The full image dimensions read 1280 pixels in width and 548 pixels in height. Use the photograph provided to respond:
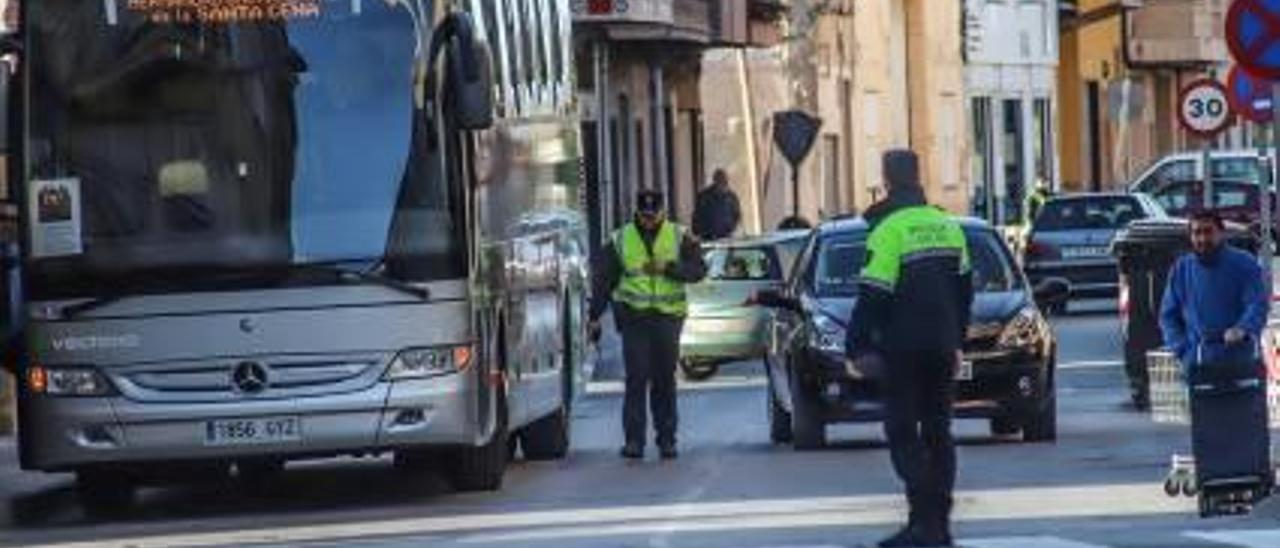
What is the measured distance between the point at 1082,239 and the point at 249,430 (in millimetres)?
27974

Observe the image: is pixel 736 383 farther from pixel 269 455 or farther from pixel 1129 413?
pixel 269 455

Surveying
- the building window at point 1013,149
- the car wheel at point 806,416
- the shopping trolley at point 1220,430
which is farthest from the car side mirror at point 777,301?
the building window at point 1013,149

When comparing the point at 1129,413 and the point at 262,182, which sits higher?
the point at 262,182

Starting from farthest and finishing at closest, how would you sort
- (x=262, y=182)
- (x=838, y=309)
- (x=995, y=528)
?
(x=838, y=309)
(x=262, y=182)
(x=995, y=528)

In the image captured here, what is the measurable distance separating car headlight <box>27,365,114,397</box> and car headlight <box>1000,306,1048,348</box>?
6419 mm

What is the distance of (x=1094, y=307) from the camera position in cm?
4975

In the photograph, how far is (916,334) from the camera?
16.3 metres

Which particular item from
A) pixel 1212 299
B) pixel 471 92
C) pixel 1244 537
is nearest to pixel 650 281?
pixel 471 92

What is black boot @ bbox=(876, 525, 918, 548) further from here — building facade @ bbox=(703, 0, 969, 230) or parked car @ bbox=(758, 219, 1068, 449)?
building facade @ bbox=(703, 0, 969, 230)

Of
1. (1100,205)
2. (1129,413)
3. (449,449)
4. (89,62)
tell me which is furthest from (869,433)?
(1100,205)

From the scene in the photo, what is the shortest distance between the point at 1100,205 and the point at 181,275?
95.0 feet

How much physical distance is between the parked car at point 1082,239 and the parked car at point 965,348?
71.6 ft

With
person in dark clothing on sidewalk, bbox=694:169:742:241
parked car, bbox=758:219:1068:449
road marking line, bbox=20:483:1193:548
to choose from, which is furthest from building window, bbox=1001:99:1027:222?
road marking line, bbox=20:483:1193:548

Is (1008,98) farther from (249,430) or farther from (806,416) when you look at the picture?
(249,430)
